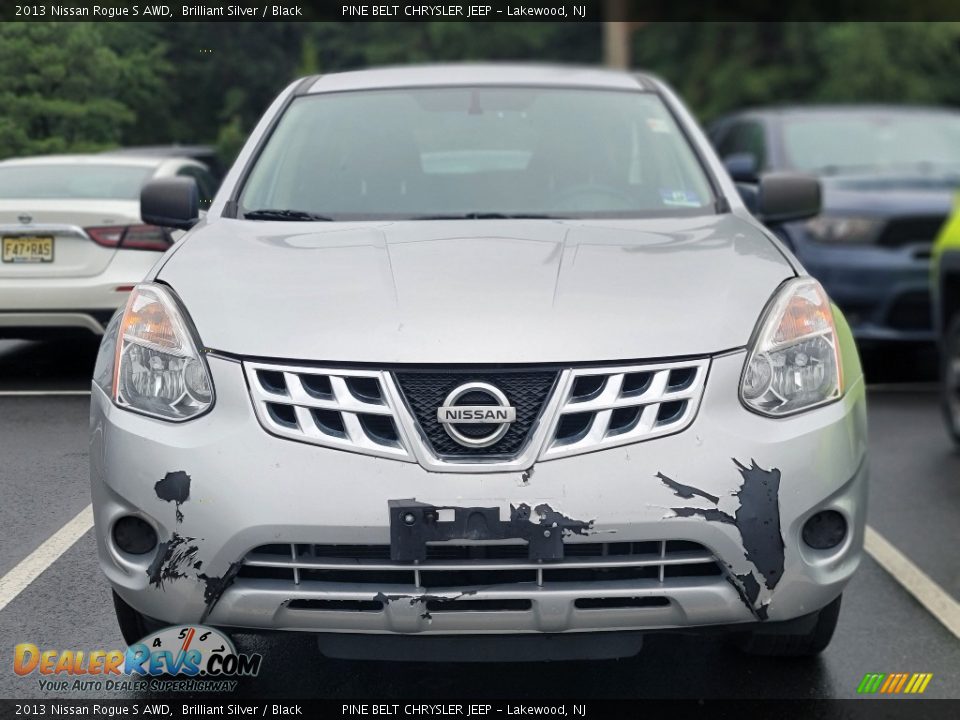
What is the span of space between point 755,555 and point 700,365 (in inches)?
17.0

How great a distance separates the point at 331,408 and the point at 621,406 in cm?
62

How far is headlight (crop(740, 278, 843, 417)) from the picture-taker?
3.31 m

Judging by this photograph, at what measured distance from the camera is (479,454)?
3.16m

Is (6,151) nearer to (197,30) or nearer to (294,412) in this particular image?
(197,30)

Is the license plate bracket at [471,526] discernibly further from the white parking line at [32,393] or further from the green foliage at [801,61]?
the green foliage at [801,61]

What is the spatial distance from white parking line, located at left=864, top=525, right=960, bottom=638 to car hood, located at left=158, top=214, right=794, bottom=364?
128cm

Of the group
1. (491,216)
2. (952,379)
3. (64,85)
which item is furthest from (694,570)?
(952,379)

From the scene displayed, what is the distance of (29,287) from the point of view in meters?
4.32

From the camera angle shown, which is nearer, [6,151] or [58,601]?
[58,601]

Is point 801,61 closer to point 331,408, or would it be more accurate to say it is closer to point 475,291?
point 475,291

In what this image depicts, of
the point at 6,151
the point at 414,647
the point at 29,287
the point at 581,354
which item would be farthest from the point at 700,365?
the point at 6,151

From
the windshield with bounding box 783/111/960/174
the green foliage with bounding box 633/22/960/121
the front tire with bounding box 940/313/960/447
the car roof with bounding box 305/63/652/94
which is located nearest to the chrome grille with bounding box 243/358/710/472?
the car roof with bounding box 305/63/652/94

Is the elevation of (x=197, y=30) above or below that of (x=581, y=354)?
above

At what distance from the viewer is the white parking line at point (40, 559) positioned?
371 centimetres
